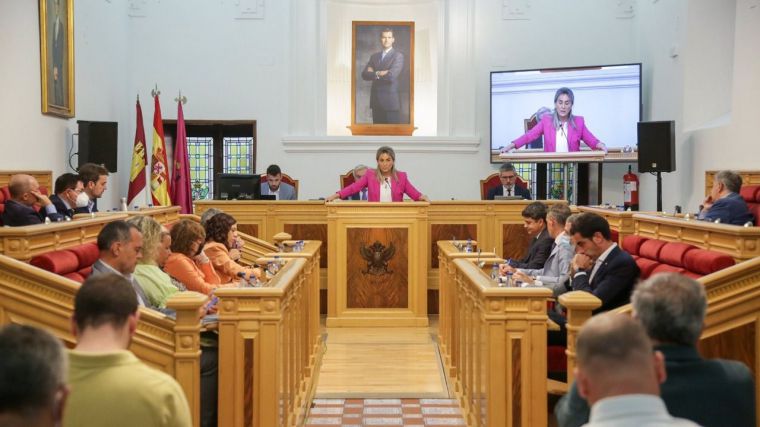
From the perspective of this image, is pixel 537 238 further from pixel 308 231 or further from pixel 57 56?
pixel 57 56

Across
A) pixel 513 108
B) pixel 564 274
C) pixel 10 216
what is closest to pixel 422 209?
pixel 564 274

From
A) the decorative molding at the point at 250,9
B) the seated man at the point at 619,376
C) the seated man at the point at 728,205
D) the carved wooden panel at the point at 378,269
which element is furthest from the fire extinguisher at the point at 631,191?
the seated man at the point at 619,376

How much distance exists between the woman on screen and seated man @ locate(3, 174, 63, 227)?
276 inches

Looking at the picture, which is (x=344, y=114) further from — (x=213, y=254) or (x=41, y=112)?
(x=213, y=254)

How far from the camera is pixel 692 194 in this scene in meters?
10.6

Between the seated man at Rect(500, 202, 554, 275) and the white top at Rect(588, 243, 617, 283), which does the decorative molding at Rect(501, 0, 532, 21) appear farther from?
the white top at Rect(588, 243, 617, 283)

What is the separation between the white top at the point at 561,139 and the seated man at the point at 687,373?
32.2 ft

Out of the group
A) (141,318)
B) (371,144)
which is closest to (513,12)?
(371,144)

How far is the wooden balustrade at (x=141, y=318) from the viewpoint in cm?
378

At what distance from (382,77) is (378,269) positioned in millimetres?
5463

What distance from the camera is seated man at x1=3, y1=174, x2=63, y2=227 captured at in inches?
238

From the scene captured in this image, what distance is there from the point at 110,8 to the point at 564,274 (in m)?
8.37

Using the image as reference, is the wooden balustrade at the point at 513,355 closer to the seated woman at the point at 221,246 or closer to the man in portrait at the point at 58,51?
the seated woman at the point at 221,246

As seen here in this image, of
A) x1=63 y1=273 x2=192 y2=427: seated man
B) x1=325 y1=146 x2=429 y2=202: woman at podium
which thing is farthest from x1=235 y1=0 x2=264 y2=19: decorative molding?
x1=63 y1=273 x2=192 y2=427: seated man
